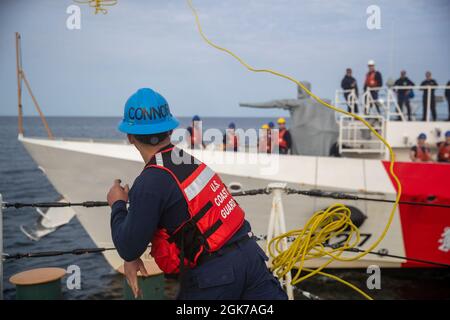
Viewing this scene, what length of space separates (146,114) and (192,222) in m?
0.50

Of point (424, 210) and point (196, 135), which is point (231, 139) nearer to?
point (196, 135)

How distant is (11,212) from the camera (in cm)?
1894

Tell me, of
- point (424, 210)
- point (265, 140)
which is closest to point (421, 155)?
point (424, 210)

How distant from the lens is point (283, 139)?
30.5 ft

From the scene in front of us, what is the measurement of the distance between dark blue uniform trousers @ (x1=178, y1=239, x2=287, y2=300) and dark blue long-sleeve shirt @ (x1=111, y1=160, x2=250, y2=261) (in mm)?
226

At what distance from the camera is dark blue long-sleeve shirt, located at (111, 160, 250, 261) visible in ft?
5.88

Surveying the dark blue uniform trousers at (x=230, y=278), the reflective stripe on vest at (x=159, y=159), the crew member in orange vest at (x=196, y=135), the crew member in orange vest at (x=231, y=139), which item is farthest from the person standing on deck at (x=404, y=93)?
the reflective stripe on vest at (x=159, y=159)

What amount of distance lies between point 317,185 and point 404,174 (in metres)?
1.40

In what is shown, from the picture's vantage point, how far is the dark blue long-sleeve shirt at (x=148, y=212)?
1.79m

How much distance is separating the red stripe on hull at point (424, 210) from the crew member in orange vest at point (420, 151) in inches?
46.9

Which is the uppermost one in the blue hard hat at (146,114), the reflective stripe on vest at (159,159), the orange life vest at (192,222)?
the blue hard hat at (146,114)

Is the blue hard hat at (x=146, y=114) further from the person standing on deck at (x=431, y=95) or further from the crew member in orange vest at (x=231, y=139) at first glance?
A: the person standing on deck at (x=431, y=95)
